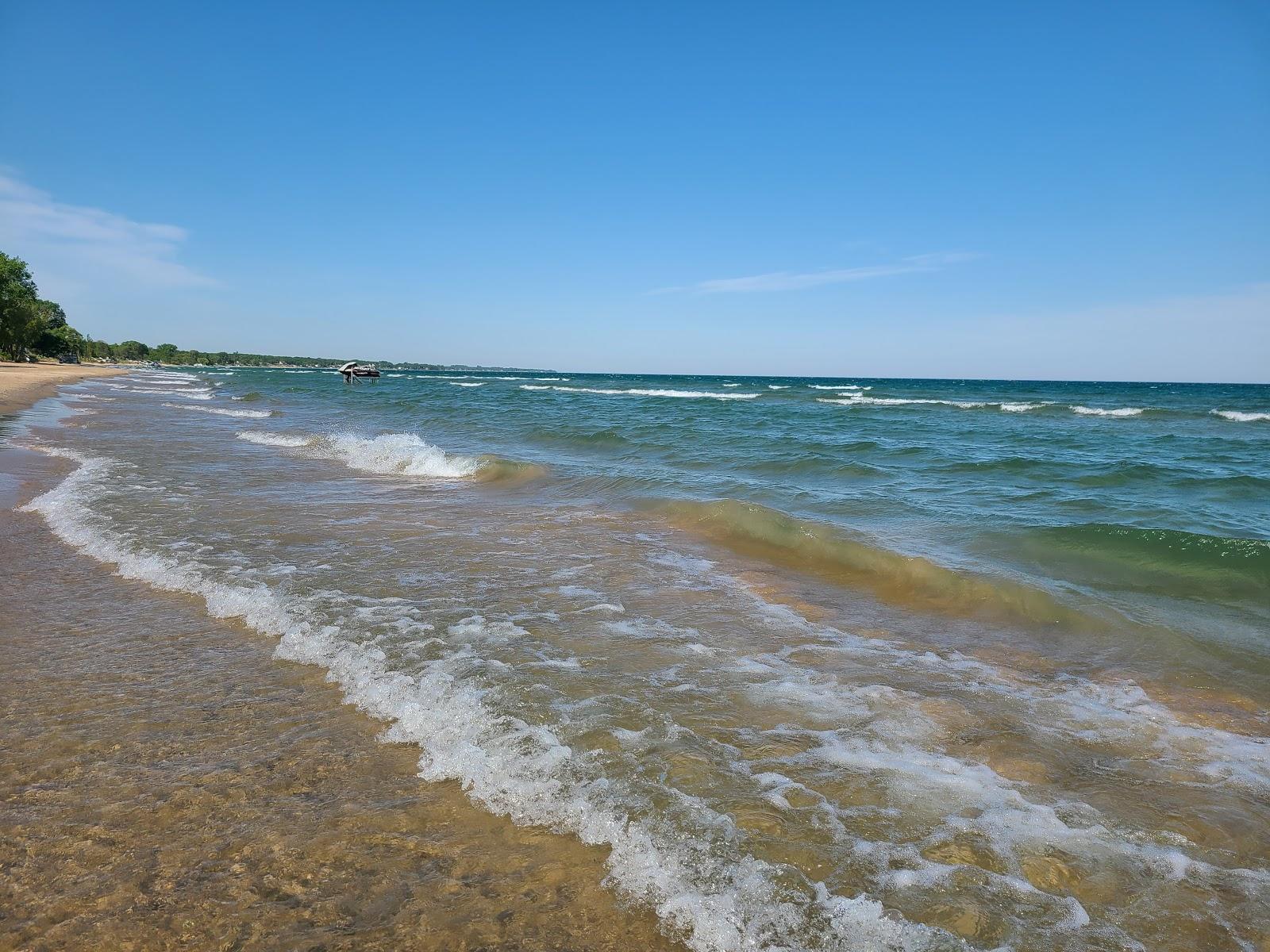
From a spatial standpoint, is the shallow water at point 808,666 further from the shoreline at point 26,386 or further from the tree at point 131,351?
the tree at point 131,351

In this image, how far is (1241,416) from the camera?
29.9 m

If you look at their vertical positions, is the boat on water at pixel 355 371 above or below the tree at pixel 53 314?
below

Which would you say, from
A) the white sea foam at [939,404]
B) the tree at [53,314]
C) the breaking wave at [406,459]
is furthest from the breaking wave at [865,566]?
the tree at [53,314]

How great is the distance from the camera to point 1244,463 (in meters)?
14.2

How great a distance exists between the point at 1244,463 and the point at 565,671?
684 inches

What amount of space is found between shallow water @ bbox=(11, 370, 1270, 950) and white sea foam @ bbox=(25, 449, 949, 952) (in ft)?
0.04

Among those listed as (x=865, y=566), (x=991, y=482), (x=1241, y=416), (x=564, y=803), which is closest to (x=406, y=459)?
(x=865, y=566)

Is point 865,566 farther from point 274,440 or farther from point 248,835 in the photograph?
point 274,440

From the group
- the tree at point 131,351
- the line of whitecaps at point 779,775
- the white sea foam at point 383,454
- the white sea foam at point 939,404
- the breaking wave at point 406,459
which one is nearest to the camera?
the line of whitecaps at point 779,775

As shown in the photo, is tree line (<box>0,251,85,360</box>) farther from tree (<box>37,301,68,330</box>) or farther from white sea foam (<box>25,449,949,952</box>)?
white sea foam (<box>25,449,949,952</box>)

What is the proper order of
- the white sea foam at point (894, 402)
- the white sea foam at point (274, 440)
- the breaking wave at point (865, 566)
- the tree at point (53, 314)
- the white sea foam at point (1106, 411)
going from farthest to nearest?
the tree at point (53, 314) < the white sea foam at point (894, 402) < the white sea foam at point (1106, 411) < the white sea foam at point (274, 440) < the breaking wave at point (865, 566)

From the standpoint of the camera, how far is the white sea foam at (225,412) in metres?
24.8

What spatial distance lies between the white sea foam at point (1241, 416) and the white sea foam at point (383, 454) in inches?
1286

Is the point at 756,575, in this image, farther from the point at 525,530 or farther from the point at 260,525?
the point at 260,525
